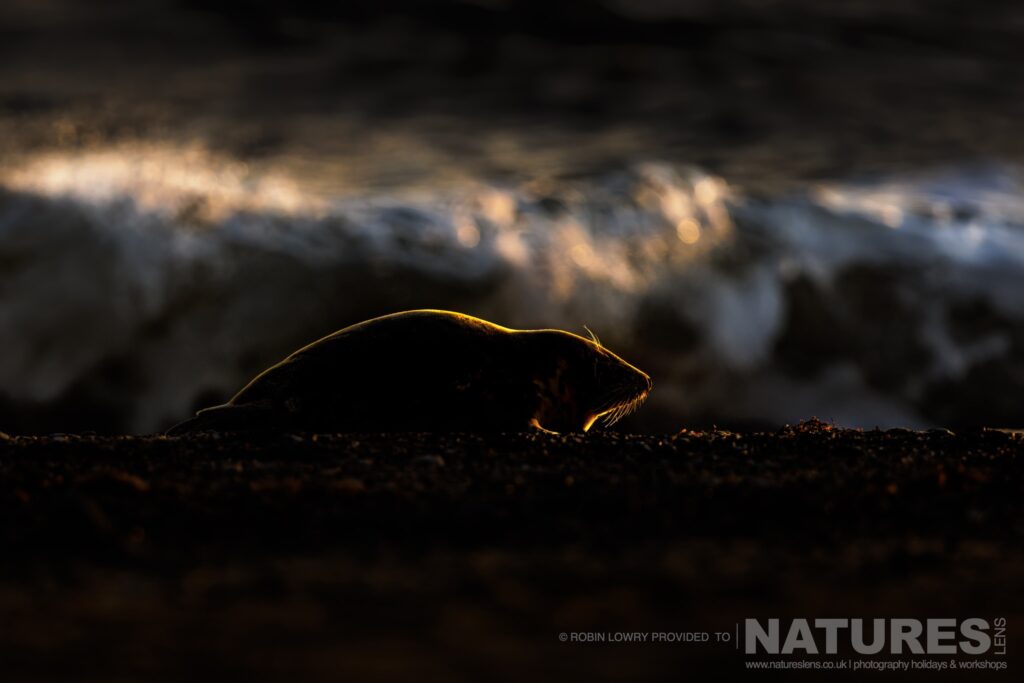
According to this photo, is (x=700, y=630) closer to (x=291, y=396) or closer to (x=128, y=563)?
(x=128, y=563)

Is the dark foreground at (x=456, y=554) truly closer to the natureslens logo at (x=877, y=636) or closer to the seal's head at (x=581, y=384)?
the natureslens logo at (x=877, y=636)

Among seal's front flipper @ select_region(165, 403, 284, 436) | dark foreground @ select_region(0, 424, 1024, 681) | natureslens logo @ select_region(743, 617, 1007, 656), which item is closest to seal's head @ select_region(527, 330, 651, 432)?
seal's front flipper @ select_region(165, 403, 284, 436)

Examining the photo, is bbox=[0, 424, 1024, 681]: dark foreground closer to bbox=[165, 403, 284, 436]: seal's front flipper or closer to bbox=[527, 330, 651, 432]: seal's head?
bbox=[165, 403, 284, 436]: seal's front flipper

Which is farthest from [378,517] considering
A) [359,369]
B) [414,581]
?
[359,369]

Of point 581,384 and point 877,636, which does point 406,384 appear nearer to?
point 581,384

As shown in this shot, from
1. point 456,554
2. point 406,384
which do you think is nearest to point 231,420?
point 406,384
